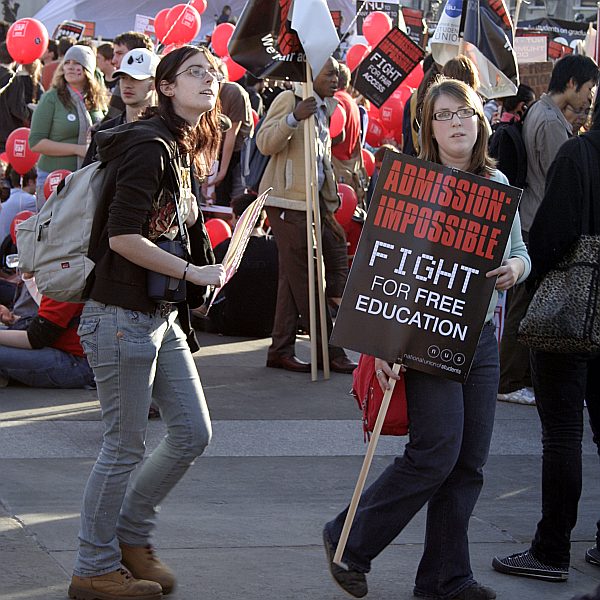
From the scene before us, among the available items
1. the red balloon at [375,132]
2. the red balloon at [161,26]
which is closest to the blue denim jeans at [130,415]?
the red balloon at [375,132]

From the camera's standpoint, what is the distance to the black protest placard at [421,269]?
4.30m

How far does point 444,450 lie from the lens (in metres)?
4.27

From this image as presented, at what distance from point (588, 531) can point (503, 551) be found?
0.58 m

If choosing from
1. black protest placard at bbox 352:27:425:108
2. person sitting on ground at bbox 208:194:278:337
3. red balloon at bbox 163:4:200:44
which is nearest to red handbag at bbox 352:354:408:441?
person sitting on ground at bbox 208:194:278:337

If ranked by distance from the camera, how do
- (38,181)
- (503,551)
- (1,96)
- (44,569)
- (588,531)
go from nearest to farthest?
1. (44,569)
2. (503,551)
3. (588,531)
4. (38,181)
5. (1,96)

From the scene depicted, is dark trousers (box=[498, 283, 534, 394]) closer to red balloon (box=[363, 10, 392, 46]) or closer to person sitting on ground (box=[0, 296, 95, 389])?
person sitting on ground (box=[0, 296, 95, 389])

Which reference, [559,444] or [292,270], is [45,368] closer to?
[292,270]

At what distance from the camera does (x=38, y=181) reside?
9750 mm

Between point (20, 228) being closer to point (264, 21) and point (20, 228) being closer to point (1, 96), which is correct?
point (264, 21)

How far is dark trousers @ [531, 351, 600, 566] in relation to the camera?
16.1ft

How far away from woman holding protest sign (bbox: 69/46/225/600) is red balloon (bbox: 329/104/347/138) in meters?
6.40

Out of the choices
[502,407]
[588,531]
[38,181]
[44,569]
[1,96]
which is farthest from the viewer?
[1,96]

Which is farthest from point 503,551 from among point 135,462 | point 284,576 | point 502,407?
point 502,407

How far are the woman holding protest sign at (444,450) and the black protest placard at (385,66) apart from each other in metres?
8.18
